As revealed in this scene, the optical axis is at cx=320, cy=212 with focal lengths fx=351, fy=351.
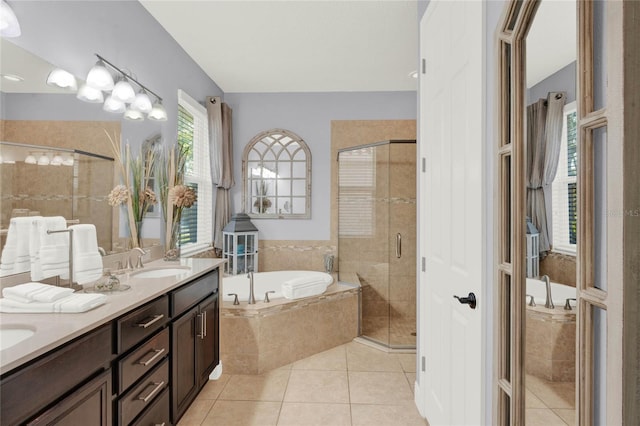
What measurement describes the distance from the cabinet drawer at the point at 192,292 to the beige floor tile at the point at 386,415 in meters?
1.23

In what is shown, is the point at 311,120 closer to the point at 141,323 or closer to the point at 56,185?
the point at 56,185

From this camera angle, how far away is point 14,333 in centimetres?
122

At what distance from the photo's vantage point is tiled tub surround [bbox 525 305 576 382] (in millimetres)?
762

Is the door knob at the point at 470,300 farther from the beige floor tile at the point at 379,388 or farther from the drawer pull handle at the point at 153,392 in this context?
the drawer pull handle at the point at 153,392

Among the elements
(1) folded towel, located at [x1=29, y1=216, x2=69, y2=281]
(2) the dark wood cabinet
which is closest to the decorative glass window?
(2) the dark wood cabinet

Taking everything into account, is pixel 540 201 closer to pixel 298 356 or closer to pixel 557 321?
pixel 557 321

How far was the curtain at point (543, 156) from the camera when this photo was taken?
859 mm

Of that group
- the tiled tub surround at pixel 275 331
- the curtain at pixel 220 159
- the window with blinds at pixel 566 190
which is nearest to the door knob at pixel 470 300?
the window with blinds at pixel 566 190

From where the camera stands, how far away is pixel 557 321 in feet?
2.78

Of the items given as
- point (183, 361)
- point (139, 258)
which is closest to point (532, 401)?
point (183, 361)

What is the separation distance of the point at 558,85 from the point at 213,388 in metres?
2.66

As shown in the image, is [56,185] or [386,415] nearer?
[56,185]

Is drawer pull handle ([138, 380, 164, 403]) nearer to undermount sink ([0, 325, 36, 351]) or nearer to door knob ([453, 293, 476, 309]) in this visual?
undermount sink ([0, 325, 36, 351])

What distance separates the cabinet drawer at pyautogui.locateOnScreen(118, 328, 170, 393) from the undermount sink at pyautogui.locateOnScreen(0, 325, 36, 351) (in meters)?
0.35
